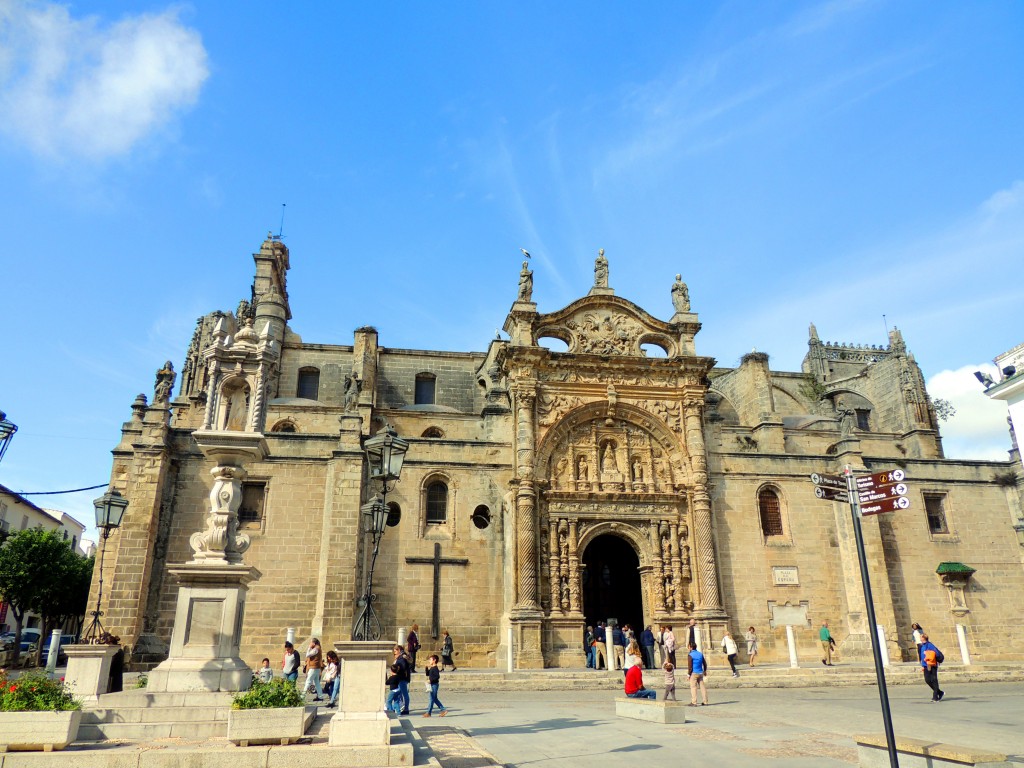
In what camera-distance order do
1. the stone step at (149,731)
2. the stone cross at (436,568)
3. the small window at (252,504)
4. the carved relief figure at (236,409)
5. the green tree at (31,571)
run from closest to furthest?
the stone step at (149,731) → the carved relief figure at (236,409) → the stone cross at (436,568) → the small window at (252,504) → the green tree at (31,571)

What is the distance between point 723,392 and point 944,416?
63.7ft

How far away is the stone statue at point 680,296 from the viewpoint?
2917cm

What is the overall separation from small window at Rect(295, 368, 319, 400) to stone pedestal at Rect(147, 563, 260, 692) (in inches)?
956

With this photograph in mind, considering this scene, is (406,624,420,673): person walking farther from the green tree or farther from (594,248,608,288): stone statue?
the green tree

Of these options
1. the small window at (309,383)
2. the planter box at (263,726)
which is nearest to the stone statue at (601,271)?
the small window at (309,383)

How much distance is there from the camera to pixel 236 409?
11.9 metres

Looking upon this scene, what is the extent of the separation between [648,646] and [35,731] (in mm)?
18487

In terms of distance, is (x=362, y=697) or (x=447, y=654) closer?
(x=362, y=697)

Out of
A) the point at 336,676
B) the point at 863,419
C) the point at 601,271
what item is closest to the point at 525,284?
the point at 601,271

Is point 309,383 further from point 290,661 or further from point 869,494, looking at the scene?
point 869,494

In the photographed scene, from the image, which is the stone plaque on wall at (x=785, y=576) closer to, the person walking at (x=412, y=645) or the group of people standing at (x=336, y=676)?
the person walking at (x=412, y=645)

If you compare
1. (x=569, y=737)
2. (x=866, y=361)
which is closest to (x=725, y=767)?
(x=569, y=737)

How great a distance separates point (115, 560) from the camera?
21.8 metres

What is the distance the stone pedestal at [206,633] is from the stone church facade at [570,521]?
11905 mm
